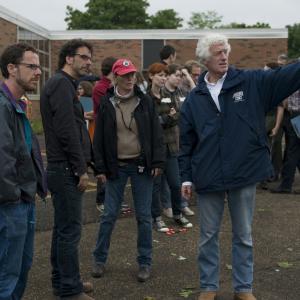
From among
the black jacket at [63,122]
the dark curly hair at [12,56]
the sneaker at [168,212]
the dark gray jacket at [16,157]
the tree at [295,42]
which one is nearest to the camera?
the dark gray jacket at [16,157]

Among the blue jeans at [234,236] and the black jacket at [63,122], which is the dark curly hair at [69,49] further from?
the blue jeans at [234,236]

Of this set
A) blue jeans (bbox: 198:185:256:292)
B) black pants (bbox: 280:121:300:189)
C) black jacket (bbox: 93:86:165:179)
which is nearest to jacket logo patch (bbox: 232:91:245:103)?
blue jeans (bbox: 198:185:256:292)

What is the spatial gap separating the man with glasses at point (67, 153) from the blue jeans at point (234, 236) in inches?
40.5

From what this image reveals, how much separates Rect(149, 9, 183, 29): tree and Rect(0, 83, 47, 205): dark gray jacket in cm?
5292

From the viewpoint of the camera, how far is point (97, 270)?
5.07m

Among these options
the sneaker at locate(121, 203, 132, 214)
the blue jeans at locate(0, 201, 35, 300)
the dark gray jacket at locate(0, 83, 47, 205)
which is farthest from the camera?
the sneaker at locate(121, 203, 132, 214)

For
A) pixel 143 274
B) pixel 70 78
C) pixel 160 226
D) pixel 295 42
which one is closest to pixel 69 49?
pixel 70 78

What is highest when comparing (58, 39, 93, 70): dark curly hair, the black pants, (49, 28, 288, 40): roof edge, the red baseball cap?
(49, 28, 288, 40): roof edge

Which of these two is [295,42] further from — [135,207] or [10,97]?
[10,97]

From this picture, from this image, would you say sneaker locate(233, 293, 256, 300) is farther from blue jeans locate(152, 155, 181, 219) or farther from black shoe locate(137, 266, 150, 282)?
blue jeans locate(152, 155, 181, 219)

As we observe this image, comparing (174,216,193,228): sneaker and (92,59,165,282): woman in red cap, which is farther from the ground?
(92,59,165,282): woman in red cap

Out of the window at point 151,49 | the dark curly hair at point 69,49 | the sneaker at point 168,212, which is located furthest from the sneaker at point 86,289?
the window at point 151,49

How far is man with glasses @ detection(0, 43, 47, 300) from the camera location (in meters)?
3.15

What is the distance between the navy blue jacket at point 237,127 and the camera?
422 centimetres
